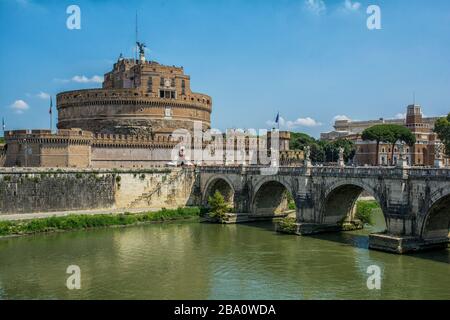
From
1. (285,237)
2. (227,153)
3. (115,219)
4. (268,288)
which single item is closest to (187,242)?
(285,237)

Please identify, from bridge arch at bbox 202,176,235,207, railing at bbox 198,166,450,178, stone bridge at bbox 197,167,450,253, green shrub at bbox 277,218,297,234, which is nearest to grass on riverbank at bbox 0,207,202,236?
bridge arch at bbox 202,176,235,207

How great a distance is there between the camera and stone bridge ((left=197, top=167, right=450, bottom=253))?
24078mm

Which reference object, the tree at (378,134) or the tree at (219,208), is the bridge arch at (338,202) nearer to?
the tree at (219,208)

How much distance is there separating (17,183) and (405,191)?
2396 cm

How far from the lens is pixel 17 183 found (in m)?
35.1

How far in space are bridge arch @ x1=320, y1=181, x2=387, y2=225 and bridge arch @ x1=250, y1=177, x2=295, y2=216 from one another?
227 inches

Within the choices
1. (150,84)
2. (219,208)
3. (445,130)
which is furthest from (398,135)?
(219,208)

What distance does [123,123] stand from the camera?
51.3m

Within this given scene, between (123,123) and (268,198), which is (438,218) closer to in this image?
(268,198)

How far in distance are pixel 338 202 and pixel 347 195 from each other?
0.65 metres

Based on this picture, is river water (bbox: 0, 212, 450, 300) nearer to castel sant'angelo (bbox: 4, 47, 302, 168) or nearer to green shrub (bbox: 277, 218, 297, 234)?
green shrub (bbox: 277, 218, 297, 234)

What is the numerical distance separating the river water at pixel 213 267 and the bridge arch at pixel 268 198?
19.9 ft
